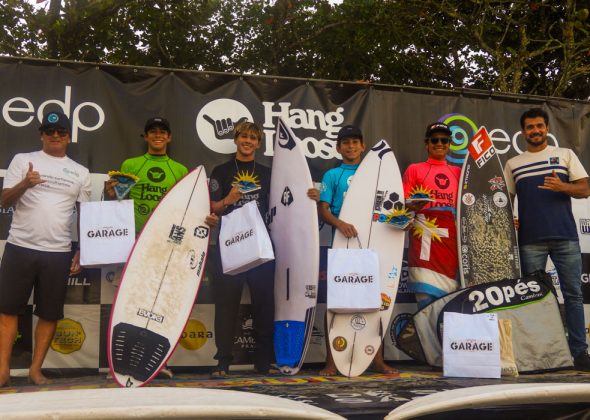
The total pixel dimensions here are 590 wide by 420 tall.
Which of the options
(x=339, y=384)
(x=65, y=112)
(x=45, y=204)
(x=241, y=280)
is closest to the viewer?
(x=339, y=384)

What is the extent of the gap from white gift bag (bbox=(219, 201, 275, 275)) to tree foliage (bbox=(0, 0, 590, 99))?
190 inches

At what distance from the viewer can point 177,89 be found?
197 inches

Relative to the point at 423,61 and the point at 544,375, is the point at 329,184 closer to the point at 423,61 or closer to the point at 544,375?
the point at 544,375

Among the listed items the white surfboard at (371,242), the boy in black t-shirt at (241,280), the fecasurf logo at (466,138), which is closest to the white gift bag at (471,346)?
the white surfboard at (371,242)

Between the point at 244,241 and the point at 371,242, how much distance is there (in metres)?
1.01

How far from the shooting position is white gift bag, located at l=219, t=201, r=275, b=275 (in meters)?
4.03

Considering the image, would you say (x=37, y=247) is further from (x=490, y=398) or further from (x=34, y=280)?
(x=490, y=398)

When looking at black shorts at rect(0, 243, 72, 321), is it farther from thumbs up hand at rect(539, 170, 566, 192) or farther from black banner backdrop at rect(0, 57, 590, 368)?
thumbs up hand at rect(539, 170, 566, 192)

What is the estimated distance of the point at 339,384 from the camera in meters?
3.74

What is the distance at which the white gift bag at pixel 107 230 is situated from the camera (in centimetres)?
410

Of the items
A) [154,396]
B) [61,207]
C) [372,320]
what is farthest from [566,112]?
[154,396]

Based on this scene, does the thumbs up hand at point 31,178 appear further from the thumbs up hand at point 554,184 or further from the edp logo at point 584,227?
the edp logo at point 584,227

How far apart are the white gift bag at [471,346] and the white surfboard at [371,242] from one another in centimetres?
48

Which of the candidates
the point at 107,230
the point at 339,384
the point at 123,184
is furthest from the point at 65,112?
the point at 339,384
